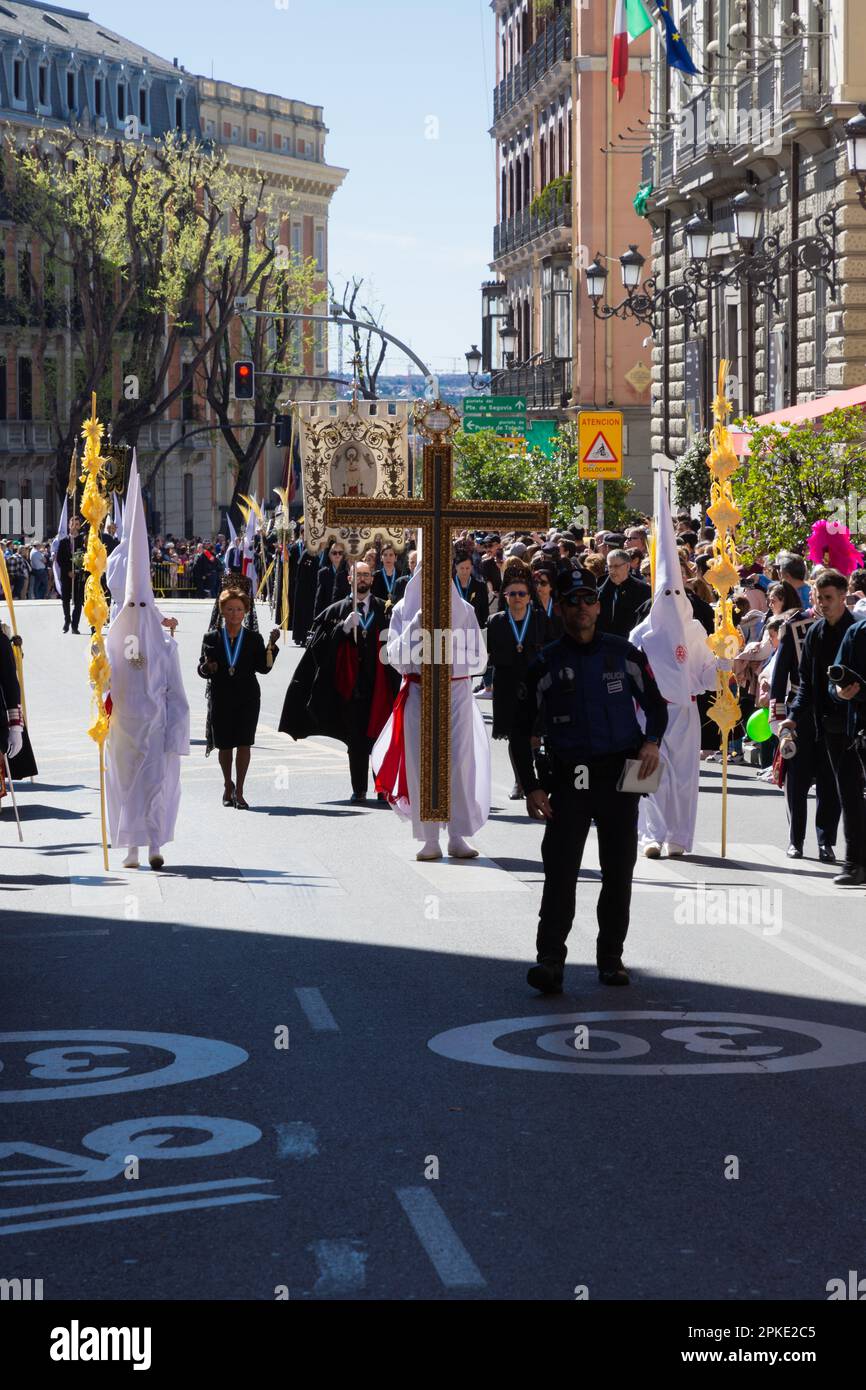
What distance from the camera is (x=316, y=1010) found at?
9.52 m

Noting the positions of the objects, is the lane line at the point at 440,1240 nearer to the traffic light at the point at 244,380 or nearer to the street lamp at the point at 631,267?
the street lamp at the point at 631,267

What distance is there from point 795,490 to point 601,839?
12799 mm

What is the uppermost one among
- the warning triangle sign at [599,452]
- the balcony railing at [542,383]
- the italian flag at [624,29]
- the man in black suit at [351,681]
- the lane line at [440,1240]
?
the italian flag at [624,29]

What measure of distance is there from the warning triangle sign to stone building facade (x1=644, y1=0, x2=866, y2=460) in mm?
3560

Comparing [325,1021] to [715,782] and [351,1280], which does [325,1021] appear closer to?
[351,1280]

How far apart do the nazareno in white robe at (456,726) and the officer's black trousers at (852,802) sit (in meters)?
2.15

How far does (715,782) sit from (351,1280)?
13103mm

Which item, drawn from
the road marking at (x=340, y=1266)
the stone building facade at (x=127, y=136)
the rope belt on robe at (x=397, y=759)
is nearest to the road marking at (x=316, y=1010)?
the road marking at (x=340, y=1266)

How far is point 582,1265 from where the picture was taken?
6.02m

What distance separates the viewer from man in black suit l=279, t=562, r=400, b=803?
1758cm

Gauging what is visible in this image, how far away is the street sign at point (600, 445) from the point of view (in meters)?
27.9

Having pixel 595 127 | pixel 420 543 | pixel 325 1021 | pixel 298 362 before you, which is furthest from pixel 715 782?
pixel 298 362

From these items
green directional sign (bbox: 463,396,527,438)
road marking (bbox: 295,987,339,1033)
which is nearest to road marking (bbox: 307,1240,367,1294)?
road marking (bbox: 295,987,339,1033)

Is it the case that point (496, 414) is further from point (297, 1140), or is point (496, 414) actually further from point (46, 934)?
point (297, 1140)
